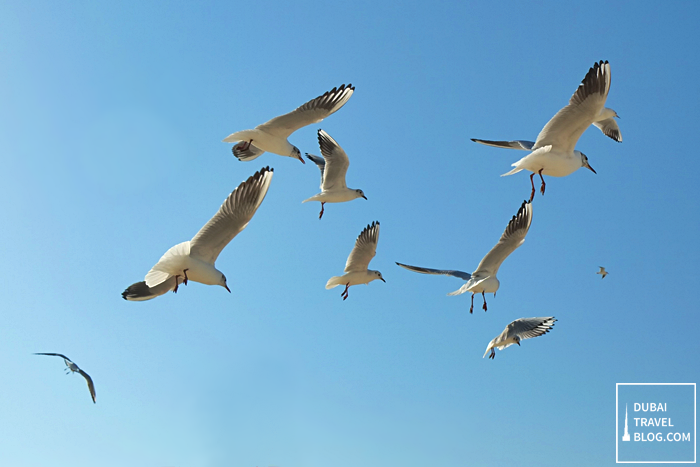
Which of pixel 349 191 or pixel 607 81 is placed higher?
pixel 349 191

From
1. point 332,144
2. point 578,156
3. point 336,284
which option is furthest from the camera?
point 336,284

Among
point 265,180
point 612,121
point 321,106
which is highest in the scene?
point 612,121

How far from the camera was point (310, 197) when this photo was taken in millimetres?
12297

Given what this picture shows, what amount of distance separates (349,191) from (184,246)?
4.79m

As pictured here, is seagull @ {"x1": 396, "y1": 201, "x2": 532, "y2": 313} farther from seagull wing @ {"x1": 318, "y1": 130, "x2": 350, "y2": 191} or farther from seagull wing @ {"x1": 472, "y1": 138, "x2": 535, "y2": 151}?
seagull wing @ {"x1": 318, "y1": 130, "x2": 350, "y2": 191}

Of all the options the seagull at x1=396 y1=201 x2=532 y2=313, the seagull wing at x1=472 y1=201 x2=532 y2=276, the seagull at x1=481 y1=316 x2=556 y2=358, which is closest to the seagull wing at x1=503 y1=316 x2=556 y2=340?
the seagull at x1=481 y1=316 x2=556 y2=358

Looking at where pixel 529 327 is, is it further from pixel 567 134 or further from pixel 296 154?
pixel 296 154

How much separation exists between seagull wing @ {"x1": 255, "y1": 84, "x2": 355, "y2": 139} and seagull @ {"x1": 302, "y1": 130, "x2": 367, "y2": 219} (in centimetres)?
202

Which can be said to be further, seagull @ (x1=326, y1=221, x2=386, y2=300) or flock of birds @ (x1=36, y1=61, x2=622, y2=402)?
seagull @ (x1=326, y1=221, x2=386, y2=300)

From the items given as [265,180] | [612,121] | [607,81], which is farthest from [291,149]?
[612,121]

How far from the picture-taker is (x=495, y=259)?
11.4 meters

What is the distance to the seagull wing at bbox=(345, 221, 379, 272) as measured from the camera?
12.7m

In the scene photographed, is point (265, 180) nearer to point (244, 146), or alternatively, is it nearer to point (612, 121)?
point (244, 146)

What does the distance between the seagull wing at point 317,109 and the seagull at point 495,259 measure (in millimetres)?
3257
